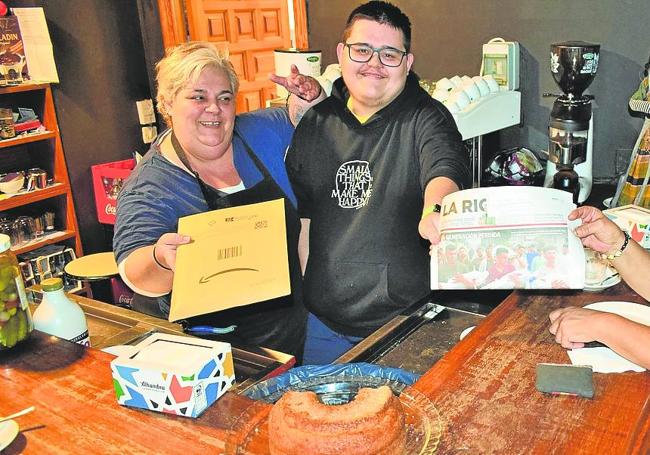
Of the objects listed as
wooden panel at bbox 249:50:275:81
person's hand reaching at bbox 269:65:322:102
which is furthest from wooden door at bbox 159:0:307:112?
person's hand reaching at bbox 269:65:322:102

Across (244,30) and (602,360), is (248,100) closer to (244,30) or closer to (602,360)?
(244,30)

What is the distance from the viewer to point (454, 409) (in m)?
1.04

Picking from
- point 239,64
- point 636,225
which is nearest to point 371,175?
point 636,225

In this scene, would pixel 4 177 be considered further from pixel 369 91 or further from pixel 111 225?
pixel 369 91

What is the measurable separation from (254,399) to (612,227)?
86 cm

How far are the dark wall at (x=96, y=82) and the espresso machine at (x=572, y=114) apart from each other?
2.79 m

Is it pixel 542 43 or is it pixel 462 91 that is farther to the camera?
pixel 542 43

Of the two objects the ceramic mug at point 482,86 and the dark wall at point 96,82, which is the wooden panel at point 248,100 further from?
the ceramic mug at point 482,86

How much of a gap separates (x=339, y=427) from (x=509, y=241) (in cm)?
59

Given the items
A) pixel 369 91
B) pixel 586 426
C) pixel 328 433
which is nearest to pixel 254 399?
pixel 328 433

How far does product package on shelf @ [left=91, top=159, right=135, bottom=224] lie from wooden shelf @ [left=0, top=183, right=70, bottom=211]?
0.20 m

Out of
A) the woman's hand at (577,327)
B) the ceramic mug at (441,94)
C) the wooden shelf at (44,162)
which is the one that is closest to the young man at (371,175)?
the woman's hand at (577,327)

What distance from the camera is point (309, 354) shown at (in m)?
1.97

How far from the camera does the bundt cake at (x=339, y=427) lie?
32.3 inches
